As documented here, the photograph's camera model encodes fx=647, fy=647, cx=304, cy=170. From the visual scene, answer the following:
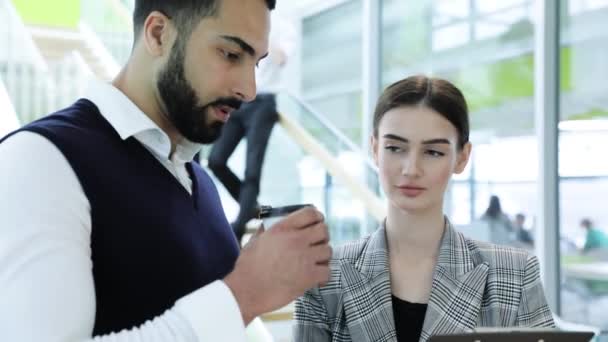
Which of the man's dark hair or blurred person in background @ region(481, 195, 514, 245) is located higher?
the man's dark hair

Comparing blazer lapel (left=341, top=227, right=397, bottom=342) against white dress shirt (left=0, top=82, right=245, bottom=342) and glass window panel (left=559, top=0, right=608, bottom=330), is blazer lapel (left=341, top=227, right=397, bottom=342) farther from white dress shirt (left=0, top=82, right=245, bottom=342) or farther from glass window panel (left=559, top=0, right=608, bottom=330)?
glass window panel (left=559, top=0, right=608, bottom=330)

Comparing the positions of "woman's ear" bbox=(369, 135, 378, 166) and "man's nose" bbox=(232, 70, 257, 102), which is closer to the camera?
"man's nose" bbox=(232, 70, 257, 102)

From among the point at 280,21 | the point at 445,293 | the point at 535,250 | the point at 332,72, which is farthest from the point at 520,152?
the point at 445,293

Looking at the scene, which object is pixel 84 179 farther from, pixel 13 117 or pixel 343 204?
pixel 343 204

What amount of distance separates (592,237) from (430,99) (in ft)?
→ 8.18

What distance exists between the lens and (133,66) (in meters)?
1.14

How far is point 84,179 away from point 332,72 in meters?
5.12

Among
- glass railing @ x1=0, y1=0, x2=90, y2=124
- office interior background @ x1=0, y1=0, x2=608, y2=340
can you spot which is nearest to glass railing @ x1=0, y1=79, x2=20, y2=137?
office interior background @ x1=0, y1=0, x2=608, y2=340

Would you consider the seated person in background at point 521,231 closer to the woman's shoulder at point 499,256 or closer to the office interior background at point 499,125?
the office interior background at point 499,125

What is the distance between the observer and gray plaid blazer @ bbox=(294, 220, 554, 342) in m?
1.46

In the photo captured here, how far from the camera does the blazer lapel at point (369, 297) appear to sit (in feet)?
4.79

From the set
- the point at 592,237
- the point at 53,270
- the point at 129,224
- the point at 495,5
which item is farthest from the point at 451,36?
the point at 53,270

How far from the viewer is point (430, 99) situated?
62.1 inches

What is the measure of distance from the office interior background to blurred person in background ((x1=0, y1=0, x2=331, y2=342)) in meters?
1.82
